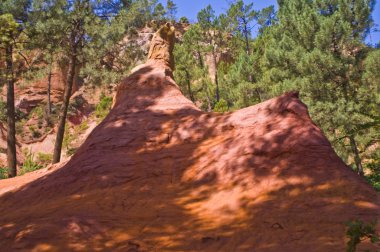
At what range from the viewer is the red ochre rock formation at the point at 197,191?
13.9 ft

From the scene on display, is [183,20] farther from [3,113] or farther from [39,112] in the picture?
[3,113]

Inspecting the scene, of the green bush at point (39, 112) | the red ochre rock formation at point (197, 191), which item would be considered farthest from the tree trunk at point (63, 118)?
the green bush at point (39, 112)

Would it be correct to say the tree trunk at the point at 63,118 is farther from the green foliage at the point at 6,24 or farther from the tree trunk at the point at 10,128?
the green foliage at the point at 6,24

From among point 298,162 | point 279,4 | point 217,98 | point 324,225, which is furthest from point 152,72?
point 217,98

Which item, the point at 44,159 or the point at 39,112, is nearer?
the point at 44,159

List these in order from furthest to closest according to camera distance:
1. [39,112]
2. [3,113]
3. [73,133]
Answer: [39,112], [73,133], [3,113]

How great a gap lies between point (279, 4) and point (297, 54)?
11163mm

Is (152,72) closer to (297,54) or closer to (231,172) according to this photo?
(231,172)

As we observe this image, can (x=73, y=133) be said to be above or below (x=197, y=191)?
above

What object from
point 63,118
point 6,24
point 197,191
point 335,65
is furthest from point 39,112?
point 197,191

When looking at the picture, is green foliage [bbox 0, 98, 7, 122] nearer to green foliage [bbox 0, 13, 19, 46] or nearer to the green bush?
the green bush

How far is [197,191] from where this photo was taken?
580 cm

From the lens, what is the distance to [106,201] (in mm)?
5719

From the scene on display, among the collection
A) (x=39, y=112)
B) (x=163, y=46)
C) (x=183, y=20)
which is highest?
(x=183, y=20)
